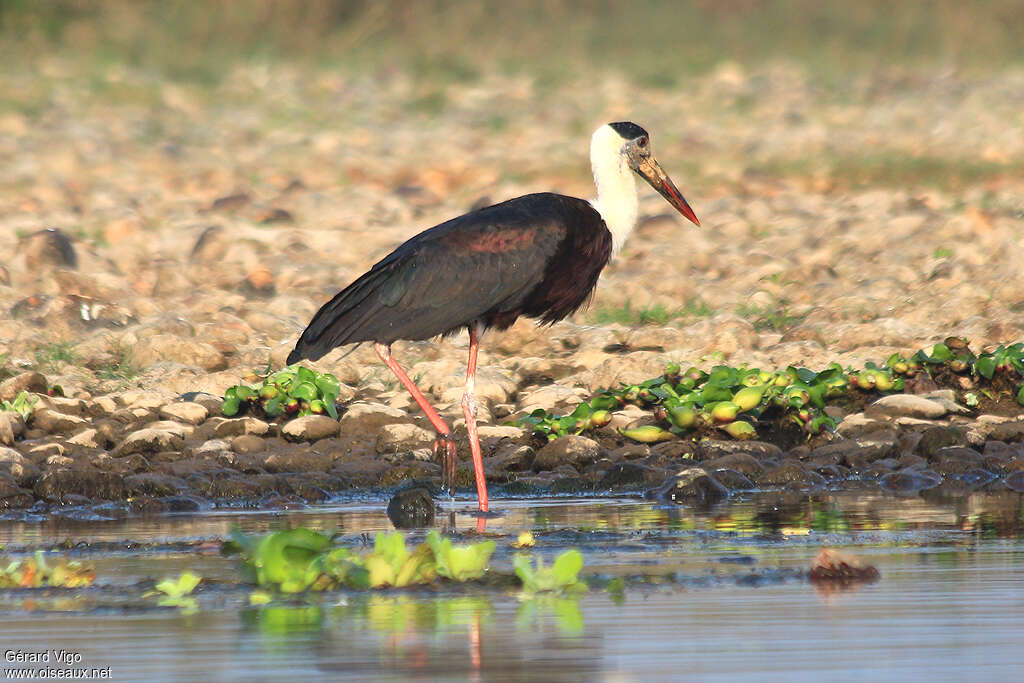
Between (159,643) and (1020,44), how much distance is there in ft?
59.0

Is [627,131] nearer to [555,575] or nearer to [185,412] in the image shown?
[185,412]

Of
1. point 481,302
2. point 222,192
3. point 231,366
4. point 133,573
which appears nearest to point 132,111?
point 222,192

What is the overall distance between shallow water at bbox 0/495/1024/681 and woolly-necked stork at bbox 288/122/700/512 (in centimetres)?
165

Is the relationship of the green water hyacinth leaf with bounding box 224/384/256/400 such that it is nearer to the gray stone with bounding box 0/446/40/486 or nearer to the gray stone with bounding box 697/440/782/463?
the gray stone with bounding box 0/446/40/486

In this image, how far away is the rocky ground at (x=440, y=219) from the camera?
927cm

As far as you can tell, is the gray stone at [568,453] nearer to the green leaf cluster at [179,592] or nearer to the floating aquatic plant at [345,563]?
the floating aquatic plant at [345,563]

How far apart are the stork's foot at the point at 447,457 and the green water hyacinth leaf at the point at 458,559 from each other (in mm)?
3032

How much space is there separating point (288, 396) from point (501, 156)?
7.96m

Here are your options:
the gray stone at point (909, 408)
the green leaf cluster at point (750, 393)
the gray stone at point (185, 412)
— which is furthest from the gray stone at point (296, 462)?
the gray stone at point (909, 408)

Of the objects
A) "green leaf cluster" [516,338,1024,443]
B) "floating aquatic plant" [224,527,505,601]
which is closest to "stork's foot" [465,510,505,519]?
"green leaf cluster" [516,338,1024,443]

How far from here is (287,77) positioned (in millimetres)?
20625

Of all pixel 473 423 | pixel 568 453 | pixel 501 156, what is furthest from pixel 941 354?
pixel 501 156

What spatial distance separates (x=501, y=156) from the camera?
17766 millimetres

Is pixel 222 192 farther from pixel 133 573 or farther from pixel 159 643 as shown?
pixel 159 643
